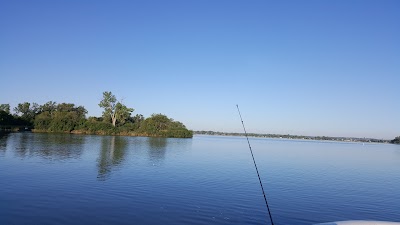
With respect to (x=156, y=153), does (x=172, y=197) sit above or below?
below

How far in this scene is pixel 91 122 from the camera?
342 feet

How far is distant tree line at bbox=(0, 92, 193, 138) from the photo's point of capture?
10012 cm

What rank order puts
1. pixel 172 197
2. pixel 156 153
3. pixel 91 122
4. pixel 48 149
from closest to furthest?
1. pixel 172 197
2. pixel 48 149
3. pixel 156 153
4. pixel 91 122

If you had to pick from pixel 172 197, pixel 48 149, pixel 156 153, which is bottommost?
pixel 172 197

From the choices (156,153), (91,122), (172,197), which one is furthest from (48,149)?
(91,122)

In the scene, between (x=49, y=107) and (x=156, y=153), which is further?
(x=49, y=107)

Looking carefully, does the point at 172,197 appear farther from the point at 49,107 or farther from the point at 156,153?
the point at 49,107

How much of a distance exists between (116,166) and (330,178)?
17094 millimetres

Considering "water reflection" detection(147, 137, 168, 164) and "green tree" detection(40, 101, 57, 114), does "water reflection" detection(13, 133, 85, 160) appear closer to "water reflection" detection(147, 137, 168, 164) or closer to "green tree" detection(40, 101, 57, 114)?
"water reflection" detection(147, 137, 168, 164)

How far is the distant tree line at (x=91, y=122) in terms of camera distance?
328ft

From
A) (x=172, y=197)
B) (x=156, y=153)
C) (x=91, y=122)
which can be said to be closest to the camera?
(x=172, y=197)

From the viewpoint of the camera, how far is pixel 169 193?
1666 cm

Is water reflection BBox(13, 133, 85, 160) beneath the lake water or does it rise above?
above

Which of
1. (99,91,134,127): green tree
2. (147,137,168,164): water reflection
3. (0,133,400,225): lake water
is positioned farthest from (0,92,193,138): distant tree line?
(0,133,400,225): lake water
